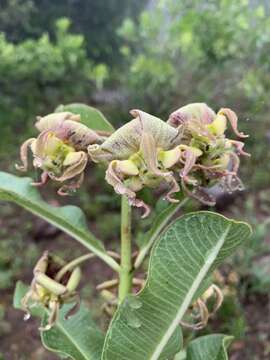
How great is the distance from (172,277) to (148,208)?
0.11 m

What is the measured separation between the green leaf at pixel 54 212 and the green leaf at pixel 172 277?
0.14 m

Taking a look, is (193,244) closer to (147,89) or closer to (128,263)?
(128,263)

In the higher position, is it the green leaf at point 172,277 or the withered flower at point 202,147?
the withered flower at point 202,147

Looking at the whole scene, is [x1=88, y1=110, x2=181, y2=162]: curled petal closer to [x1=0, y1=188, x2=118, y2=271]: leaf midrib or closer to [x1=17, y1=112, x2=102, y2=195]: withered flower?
[x1=17, y1=112, x2=102, y2=195]: withered flower

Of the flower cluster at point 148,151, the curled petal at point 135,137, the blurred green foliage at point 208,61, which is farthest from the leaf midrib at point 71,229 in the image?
the blurred green foliage at point 208,61

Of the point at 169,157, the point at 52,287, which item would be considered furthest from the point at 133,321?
the point at 169,157

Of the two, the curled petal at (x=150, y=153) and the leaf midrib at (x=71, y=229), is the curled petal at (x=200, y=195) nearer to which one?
the curled petal at (x=150, y=153)

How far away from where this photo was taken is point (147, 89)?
3.75 m

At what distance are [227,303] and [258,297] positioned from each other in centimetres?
30

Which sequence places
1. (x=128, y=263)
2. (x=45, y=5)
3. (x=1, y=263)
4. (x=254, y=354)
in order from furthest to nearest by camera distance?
(x=45, y=5)
(x=1, y=263)
(x=254, y=354)
(x=128, y=263)

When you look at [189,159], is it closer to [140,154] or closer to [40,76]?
[140,154]

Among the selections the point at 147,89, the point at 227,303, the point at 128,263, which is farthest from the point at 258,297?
the point at 128,263

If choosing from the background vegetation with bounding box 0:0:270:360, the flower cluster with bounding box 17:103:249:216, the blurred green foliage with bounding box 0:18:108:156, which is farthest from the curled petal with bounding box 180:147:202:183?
the blurred green foliage with bounding box 0:18:108:156

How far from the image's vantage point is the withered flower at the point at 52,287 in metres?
0.98
